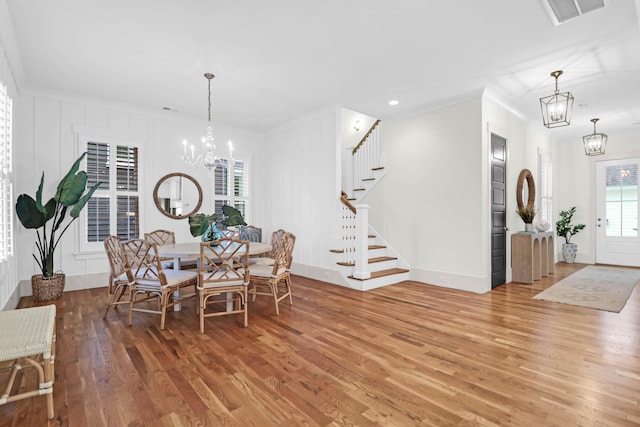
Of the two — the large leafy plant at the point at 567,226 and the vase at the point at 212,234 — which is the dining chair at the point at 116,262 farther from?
the large leafy plant at the point at 567,226

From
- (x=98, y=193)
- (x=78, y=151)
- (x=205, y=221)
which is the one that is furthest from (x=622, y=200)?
(x=78, y=151)

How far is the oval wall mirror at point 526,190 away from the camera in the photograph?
5.62 m

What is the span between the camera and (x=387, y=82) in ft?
14.2

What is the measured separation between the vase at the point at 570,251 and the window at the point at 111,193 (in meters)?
9.02

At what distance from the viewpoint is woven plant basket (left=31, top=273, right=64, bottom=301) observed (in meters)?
4.17

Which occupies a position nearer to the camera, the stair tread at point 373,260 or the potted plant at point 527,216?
the stair tread at point 373,260

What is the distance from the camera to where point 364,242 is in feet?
15.7

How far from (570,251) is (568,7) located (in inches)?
254

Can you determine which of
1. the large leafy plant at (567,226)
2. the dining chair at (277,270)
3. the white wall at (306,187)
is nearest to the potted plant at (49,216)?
the dining chair at (277,270)

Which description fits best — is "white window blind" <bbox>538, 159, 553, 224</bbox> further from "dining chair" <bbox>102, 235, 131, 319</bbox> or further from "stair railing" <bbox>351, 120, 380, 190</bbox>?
"dining chair" <bbox>102, 235, 131, 319</bbox>

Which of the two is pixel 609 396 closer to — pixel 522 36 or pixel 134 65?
pixel 522 36

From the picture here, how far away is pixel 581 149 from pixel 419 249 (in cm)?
542

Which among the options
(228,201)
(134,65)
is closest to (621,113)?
(228,201)

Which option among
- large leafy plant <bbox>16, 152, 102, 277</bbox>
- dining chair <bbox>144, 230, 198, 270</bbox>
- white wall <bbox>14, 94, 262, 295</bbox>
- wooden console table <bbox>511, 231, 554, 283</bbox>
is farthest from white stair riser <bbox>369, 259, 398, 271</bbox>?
large leafy plant <bbox>16, 152, 102, 277</bbox>
